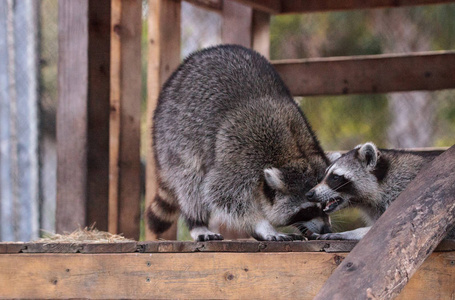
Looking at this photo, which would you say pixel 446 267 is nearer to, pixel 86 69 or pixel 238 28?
pixel 86 69

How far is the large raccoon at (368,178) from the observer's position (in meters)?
3.11

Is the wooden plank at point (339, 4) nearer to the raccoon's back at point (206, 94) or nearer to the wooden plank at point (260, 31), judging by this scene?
the wooden plank at point (260, 31)

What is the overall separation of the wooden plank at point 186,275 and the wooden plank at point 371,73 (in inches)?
97.1


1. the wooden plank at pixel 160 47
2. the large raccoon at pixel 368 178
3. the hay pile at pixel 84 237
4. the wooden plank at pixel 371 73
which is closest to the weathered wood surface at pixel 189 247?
the hay pile at pixel 84 237

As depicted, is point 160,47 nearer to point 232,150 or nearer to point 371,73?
point 232,150

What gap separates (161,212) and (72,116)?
82cm

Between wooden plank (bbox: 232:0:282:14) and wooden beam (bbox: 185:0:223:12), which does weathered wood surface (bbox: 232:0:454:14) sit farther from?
wooden beam (bbox: 185:0:223:12)

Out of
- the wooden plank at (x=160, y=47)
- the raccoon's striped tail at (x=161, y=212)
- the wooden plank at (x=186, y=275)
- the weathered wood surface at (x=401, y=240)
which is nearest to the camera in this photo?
the weathered wood surface at (x=401, y=240)

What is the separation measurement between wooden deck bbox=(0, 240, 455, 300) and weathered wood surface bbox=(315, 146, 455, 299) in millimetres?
187

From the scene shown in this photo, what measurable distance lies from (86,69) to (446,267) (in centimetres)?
197

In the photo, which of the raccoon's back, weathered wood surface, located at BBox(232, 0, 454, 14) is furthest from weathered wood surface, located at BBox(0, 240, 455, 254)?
weathered wood surface, located at BBox(232, 0, 454, 14)

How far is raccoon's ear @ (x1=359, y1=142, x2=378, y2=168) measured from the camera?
3.13 meters

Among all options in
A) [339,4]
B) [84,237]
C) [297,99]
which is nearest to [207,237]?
[84,237]

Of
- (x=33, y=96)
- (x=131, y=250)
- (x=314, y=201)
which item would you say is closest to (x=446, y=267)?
(x=314, y=201)
